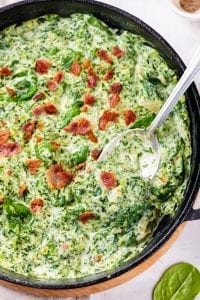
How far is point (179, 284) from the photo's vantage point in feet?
14.3

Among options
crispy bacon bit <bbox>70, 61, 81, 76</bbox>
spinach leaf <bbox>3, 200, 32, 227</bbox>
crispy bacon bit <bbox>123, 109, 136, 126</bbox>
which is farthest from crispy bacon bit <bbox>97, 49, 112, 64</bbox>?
spinach leaf <bbox>3, 200, 32, 227</bbox>

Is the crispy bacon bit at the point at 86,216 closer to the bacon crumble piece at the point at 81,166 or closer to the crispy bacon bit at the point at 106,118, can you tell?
the bacon crumble piece at the point at 81,166

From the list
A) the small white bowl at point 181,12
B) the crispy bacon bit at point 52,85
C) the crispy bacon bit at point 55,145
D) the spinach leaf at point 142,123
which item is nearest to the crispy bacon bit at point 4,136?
the crispy bacon bit at point 55,145

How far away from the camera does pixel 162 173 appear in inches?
159

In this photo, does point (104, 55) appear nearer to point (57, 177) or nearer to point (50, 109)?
point (50, 109)

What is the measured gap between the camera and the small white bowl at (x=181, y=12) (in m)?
4.66

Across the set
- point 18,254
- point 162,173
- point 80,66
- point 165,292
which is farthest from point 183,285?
point 80,66

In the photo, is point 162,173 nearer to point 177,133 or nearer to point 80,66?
point 177,133

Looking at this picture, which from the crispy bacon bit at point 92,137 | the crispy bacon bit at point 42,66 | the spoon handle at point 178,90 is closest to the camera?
the spoon handle at point 178,90

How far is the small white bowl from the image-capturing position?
183 inches

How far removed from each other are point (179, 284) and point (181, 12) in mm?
1875

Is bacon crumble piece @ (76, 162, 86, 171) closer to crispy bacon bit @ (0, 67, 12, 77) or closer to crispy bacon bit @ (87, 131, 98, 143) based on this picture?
crispy bacon bit @ (87, 131, 98, 143)

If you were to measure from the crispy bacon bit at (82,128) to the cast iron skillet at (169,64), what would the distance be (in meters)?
0.63

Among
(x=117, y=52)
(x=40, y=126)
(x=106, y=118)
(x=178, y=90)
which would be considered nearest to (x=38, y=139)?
(x=40, y=126)
